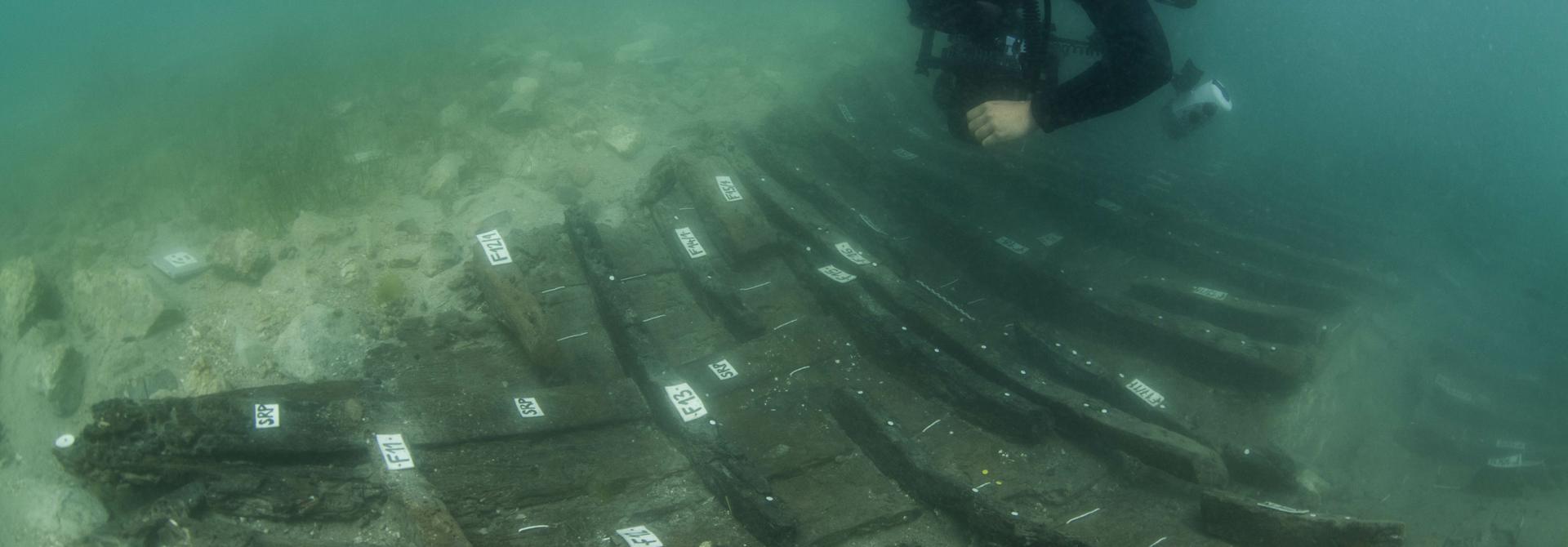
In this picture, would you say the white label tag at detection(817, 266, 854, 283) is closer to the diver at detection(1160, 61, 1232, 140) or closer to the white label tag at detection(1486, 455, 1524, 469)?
the diver at detection(1160, 61, 1232, 140)

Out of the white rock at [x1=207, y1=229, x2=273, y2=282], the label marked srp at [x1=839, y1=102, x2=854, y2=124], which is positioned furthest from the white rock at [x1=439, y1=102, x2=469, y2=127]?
the label marked srp at [x1=839, y1=102, x2=854, y2=124]

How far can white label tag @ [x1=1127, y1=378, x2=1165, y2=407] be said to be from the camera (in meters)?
4.66

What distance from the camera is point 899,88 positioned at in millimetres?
11195

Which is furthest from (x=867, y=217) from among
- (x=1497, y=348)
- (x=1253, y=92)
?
(x=1253, y=92)

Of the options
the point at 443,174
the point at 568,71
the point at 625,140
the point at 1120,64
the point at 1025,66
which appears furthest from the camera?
the point at 568,71

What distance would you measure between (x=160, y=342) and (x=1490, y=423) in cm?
1167

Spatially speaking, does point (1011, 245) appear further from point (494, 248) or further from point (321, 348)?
point (321, 348)

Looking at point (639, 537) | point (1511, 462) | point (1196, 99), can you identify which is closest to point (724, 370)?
point (639, 537)

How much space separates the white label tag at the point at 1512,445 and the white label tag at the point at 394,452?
855 centimetres

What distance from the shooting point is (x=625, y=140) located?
7.61 m

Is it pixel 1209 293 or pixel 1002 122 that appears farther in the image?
pixel 1209 293

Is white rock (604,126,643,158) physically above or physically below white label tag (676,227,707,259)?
below

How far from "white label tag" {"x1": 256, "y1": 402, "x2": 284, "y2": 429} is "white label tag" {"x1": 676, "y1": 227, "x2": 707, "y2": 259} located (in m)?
2.87

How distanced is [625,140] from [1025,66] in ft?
18.0
